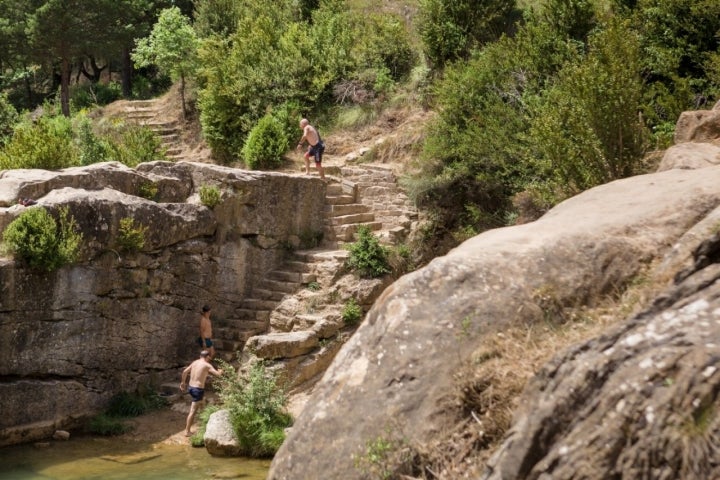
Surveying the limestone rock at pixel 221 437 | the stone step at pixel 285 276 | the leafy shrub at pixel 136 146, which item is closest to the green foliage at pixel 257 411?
the limestone rock at pixel 221 437

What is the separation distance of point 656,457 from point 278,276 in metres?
12.5

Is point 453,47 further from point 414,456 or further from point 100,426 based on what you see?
point 414,456

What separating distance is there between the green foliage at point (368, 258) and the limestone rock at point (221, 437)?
4338 mm

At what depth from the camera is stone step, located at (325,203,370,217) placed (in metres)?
18.0

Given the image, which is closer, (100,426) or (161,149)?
(100,426)

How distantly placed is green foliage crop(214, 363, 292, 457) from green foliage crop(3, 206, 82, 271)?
10.8 ft

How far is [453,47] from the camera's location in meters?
22.0

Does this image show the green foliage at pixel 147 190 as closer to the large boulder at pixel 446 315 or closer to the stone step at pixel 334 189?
the stone step at pixel 334 189

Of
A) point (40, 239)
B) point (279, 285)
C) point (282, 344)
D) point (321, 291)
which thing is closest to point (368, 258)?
point (321, 291)

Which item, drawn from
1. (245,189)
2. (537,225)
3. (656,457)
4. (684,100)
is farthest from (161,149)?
(656,457)

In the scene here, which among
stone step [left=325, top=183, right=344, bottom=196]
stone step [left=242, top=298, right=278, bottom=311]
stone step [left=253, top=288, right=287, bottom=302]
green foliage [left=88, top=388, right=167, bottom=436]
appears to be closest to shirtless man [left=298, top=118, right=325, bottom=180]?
stone step [left=325, top=183, right=344, bottom=196]

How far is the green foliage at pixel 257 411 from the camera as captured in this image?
41.3ft

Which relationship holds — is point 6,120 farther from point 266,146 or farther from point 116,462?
point 116,462

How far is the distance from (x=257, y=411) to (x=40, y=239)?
4.37m
